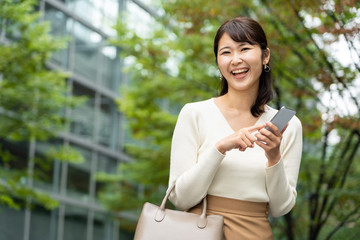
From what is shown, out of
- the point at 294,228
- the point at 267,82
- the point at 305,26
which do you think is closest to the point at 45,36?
the point at 305,26

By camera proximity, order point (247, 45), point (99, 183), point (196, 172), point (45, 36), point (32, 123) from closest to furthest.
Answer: point (196, 172), point (247, 45), point (45, 36), point (32, 123), point (99, 183)

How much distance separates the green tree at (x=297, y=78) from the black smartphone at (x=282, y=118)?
5068 millimetres

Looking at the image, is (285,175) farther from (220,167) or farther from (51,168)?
(51,168)

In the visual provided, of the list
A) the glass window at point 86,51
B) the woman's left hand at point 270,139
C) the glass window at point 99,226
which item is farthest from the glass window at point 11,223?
the woman's left hand at point 270,139

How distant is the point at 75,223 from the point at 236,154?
714 inches

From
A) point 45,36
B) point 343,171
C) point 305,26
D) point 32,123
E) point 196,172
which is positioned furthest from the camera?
point 32,123

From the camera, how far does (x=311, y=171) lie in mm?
10844

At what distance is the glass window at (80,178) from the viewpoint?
19844 millimetres

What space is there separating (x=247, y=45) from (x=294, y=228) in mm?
9023

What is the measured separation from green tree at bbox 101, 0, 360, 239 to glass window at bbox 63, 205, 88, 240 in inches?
210

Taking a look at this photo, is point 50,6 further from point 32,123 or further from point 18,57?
point 18,57

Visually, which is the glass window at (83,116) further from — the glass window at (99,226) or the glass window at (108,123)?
the glass window at (99,226)

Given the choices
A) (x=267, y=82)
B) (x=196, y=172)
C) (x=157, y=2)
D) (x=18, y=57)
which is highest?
(x=157, y=2)

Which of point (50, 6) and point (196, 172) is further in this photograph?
point (50, 6)
